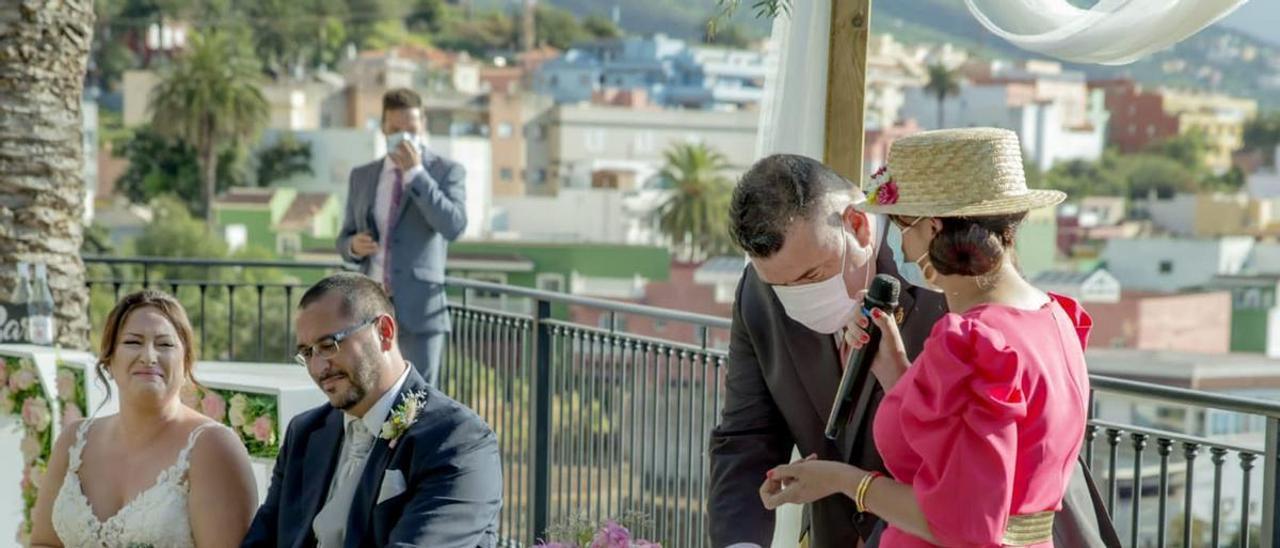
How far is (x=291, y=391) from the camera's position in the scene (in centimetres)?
443

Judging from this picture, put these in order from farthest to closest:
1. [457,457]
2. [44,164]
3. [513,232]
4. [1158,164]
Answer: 1. [1158,164]
2. [513,232]
3. [44,164]
4. [457,457]

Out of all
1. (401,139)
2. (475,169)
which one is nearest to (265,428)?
(401,139)

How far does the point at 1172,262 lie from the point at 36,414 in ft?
288

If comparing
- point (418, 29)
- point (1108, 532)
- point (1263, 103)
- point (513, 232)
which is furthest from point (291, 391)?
point (1263, 103)

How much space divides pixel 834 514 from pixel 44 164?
425 cm

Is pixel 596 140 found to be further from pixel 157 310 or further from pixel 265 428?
pixel 157 310

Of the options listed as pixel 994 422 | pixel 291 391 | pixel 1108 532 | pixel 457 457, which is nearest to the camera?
pixel 994 422

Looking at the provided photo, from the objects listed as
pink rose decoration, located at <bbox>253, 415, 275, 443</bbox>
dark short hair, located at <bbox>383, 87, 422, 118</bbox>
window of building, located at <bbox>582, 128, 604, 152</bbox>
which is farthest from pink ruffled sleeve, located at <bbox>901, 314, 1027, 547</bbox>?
window of building, located at <bbox>582, 128, 604, 152</bbox>

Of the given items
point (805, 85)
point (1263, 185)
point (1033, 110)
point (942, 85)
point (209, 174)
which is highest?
point (942, 85)

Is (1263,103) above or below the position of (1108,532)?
above

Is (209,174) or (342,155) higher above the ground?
(342,155)

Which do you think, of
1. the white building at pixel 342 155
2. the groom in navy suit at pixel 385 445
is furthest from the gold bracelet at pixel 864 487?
the white building at pixel 342 155

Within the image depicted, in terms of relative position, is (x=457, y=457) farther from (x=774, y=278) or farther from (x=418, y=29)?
(x=418, y=29)

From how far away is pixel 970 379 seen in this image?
7.13ft
